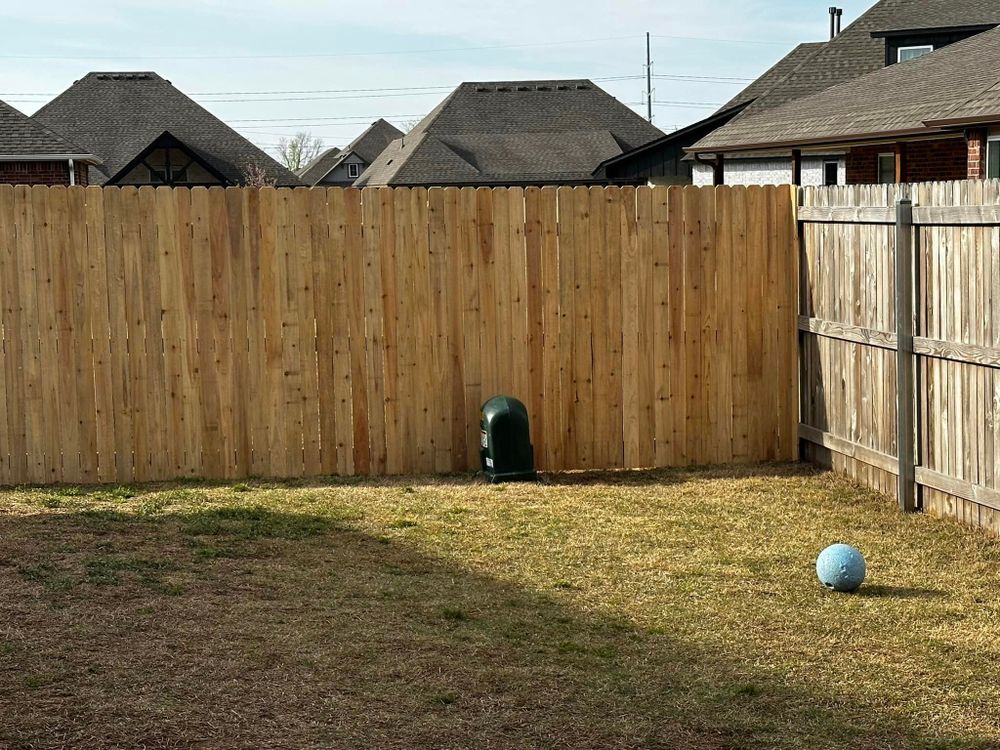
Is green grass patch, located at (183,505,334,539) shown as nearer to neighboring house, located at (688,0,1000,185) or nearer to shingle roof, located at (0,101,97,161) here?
neighboring house, located at (688,0,1000,185)

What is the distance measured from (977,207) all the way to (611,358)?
3283 millimetres

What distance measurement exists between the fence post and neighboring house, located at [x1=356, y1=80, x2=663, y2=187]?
37765mm

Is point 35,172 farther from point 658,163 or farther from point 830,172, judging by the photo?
point 658,163

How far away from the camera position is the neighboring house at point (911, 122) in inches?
699

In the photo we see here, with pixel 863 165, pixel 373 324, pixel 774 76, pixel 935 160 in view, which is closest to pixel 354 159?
pixel 774 76

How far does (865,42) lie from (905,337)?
2470cm

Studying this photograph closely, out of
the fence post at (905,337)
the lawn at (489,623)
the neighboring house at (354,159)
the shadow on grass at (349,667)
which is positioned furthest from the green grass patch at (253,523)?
the neighboring house at (354,159)

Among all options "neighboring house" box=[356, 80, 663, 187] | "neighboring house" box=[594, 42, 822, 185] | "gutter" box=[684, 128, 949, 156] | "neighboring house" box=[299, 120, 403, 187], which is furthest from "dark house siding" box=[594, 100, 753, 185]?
"neighboring house" box=[299, 120, 403, 187]

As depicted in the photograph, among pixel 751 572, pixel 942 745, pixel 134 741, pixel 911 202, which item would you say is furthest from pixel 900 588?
pixel 134 741

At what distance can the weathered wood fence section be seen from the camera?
765cm

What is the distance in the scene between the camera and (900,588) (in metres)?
6.84

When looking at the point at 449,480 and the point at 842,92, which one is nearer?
the point at 449,480

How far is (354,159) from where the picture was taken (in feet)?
257

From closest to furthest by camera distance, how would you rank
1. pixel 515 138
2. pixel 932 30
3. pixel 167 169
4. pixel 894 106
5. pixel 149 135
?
pixel 894 106 → pixel 932 30 → pixel 167 169 → pixel 149 135 → pixel 515 138
